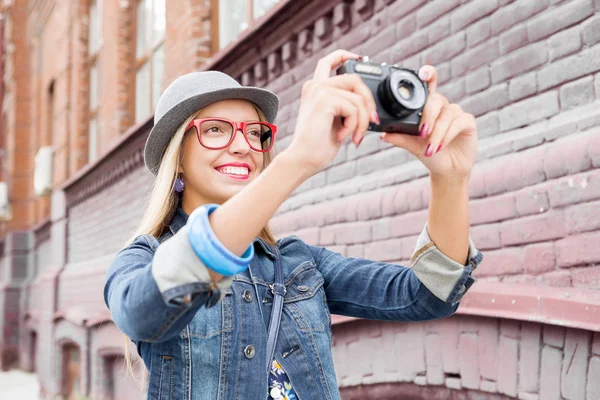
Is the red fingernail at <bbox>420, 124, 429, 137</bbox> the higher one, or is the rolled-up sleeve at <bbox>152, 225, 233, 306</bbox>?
the red fingernail at <bbox>420, 124, 429, 137</bbox>

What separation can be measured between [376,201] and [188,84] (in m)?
1.53

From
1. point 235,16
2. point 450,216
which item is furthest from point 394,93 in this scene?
point 235,16

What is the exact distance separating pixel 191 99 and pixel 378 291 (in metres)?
0.72

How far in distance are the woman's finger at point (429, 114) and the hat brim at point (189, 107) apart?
55cm

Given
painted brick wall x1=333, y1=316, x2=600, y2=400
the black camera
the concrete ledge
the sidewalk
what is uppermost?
the black camera

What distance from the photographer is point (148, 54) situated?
734 centimetres

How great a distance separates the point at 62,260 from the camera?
9727mm

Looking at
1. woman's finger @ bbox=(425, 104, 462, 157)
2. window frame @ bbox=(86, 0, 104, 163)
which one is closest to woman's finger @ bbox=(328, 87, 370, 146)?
woman's finger @ bbox=(425, 104, 462, 157)

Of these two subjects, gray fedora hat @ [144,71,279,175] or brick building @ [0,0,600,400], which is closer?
gray fedora hat @ [144,71,279,175]

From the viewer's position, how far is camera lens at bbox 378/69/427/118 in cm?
119

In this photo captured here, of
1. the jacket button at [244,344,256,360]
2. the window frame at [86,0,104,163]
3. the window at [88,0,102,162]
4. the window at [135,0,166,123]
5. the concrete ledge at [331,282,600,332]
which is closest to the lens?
the jacket button at [244,344,256,360]

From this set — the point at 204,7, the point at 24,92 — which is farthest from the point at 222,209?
the point at 24,92

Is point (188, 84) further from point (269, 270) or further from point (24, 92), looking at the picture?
point (24, 92)

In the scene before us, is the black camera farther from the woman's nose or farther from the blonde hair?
the blonde hair
